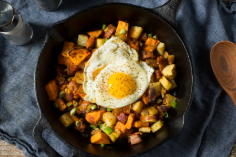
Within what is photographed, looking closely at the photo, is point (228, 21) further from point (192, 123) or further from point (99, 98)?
point (99, 98)

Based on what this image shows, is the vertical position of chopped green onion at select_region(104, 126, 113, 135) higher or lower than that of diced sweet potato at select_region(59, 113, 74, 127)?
higher

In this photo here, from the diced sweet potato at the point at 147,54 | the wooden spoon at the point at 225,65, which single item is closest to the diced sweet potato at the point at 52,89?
the diced sweet potato at the point at 147,54

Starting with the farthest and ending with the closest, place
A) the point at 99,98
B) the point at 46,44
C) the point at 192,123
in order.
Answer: the point at 192,123 → the point at 99,98 → the point at 46,44

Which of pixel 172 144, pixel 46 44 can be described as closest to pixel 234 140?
pixel 172 144

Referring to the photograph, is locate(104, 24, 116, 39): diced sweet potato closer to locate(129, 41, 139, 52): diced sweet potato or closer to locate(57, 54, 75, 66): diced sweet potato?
locate(129, 41, 139, 52): diced sweet potato

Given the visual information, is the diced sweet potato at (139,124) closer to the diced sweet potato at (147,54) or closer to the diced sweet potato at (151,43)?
the diced sweet potato at (147,54)

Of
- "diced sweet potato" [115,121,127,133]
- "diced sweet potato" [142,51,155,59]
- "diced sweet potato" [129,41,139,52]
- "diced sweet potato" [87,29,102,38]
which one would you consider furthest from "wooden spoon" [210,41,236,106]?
"diced sweet potato" [87,29,102,38]
